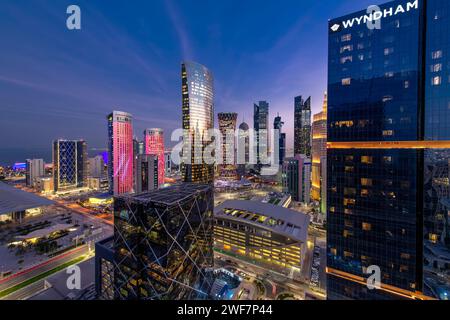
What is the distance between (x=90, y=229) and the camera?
39.7m

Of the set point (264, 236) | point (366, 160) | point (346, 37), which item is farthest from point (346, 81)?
point (264, 236)

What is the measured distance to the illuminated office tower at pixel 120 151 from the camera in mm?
67500

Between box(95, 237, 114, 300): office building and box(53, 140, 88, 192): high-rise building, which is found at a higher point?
box(53, 140, 88, 192): high-rise building

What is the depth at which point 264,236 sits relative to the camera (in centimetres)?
3095

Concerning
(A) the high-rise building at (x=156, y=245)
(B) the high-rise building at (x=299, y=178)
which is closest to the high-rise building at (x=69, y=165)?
(A) the high-rise building at (x=156, y=245)

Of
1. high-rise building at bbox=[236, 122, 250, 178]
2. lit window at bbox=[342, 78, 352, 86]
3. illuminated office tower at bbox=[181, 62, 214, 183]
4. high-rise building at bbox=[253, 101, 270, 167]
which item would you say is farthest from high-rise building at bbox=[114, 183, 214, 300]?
high-rise building at bbox=[253, 101, 270, 167]

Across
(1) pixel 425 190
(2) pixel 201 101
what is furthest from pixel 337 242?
(2) pixel 201 101

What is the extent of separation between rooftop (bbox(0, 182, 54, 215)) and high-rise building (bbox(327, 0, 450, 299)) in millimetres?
54360

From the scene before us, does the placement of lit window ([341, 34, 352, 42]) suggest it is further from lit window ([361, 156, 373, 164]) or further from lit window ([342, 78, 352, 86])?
lit window ([361, 156, 373, 164])

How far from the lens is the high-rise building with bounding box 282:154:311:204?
63125 millimetres

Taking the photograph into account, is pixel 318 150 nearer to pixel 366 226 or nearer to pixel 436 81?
pixel 436 81

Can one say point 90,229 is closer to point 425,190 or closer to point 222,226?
point 222,226
